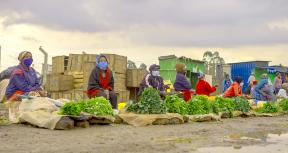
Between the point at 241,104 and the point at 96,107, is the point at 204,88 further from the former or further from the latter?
the point at 96,107

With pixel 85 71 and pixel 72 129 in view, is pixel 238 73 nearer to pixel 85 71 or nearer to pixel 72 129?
pixel 85 71


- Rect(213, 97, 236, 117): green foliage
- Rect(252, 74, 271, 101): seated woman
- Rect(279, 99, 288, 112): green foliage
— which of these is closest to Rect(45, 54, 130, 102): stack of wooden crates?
Rect(252, 74, 271, 101): seated woman

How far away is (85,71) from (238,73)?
59.3ft

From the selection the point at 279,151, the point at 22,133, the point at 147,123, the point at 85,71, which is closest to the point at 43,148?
the point at 22,133

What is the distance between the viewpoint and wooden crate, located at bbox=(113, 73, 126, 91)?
59.5 feet

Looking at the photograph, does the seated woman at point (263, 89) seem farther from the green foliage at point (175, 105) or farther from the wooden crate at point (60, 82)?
the green foliage at point (175, 105)

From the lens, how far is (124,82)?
1869cm

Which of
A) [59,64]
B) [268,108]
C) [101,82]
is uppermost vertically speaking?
[59,64]

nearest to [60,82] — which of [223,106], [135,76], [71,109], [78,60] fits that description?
[78,60]

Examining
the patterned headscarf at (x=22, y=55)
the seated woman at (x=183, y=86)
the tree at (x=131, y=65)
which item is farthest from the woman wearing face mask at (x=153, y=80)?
the tree at (x=131, y=65)

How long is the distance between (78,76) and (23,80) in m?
7.01

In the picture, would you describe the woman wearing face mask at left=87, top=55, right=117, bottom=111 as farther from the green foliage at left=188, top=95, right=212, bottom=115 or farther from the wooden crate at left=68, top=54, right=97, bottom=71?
the wooden crate at left=68, top=54, right=97, bottom=71

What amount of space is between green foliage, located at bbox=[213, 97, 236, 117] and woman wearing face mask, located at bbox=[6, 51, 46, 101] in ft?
15.1

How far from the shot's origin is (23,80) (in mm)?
10977
